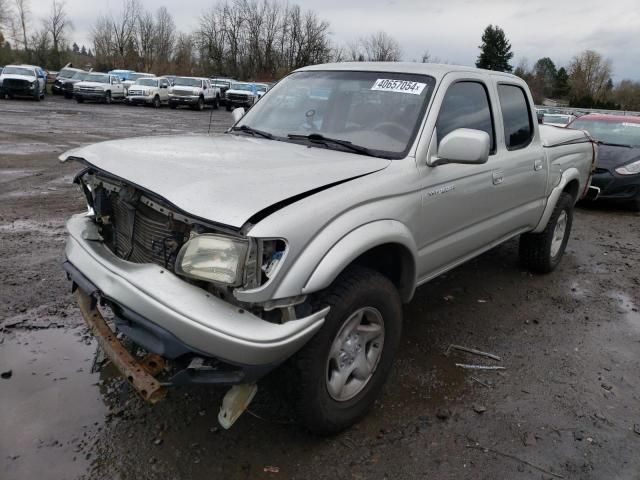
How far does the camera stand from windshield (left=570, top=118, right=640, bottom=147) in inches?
384

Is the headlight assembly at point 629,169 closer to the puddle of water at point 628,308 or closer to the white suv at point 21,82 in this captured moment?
the puddle of water at point 628,308

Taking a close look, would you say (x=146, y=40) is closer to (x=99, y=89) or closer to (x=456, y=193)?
(x=99, y=89)

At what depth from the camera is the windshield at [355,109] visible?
3299 millimetres

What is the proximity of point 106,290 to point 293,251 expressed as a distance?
0.91m

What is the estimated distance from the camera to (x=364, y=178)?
279 centimetres

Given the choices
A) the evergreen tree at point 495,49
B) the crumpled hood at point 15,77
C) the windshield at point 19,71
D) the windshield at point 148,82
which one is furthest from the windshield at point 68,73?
the evergreen tree at point 495,49

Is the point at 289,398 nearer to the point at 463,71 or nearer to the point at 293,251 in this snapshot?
the point at 293,251

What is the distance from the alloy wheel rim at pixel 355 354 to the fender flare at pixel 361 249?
1.12 ft

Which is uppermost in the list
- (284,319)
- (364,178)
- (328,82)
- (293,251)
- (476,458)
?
(328,82)

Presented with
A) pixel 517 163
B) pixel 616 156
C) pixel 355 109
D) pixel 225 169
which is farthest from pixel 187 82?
pixel 225 169

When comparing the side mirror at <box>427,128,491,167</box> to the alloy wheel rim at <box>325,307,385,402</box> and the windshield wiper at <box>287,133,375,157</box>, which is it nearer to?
the windshield wiper at <box>287,133,375,157</box>

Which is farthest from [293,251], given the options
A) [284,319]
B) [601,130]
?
[601,130]

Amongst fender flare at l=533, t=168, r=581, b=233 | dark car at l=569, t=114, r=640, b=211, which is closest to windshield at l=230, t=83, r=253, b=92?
dark car at l=569, t=114, r=640, b=211

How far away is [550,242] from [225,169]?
3.86 m
